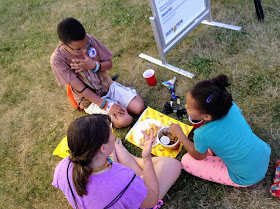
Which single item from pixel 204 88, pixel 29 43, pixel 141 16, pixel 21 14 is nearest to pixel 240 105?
pixel 204 88

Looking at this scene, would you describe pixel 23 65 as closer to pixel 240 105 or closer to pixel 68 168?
pixel 68 168

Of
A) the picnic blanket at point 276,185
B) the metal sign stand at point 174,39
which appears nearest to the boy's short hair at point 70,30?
the metal sign stand at point 174,39

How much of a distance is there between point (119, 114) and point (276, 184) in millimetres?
1805

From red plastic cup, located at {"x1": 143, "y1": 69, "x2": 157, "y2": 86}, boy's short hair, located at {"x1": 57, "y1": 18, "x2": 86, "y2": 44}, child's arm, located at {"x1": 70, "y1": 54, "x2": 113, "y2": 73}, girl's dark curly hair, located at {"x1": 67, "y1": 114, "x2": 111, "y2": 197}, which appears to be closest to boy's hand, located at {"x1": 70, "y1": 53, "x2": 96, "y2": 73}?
child's arm, located at {"x1": 70, "y1": 54, "x2": 113, "y2": 73}

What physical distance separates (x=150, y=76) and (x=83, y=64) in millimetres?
991

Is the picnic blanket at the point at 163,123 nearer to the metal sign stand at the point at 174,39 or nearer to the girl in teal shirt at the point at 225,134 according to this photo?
the girl in teal shirt at the point at 225,134

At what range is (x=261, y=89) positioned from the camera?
118 inches

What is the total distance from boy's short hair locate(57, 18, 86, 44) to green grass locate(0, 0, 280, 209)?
4.28ft

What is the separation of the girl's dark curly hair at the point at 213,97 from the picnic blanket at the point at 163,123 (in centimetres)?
98

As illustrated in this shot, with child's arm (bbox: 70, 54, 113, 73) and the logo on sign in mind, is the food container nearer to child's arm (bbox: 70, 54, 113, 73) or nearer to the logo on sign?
child's arm (bbox: 70, 54, 113, 73)

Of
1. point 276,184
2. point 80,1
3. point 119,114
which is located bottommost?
point 276,184

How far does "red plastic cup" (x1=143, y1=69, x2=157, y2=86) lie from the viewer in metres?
3.32

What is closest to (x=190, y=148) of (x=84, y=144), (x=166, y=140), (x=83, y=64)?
(x=166, y=140)

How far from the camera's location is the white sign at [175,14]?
3.13 m
